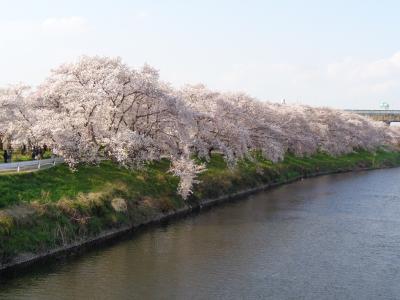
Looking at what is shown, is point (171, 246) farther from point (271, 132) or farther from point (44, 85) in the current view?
point (271, 132)

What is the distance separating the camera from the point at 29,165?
47312 mm

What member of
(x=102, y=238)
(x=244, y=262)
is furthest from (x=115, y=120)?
(x=244, y=262)

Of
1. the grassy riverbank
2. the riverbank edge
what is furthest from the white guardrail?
the riverbank edge

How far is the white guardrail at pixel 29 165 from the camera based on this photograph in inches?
1753

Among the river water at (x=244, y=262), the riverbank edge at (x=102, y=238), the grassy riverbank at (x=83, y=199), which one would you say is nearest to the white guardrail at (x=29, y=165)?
the grassy riverbank at (x=83, y=199)

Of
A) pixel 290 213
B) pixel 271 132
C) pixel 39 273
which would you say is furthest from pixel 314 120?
pixel 39 273

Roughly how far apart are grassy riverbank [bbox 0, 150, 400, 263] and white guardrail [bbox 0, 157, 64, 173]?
1.39 metres

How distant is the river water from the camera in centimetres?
2909

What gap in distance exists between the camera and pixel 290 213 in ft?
175

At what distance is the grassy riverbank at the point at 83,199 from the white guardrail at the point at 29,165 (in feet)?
4.57

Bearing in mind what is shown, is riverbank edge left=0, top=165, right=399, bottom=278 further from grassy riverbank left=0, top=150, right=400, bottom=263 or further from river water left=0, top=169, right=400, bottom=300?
river water left=0, top=169, right=400, bottom=300

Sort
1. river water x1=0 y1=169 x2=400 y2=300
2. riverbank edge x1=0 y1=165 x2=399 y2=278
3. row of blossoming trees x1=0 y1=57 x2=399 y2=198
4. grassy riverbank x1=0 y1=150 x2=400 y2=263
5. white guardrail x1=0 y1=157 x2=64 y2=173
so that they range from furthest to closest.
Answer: row of blossoming trees x1=0 y1=57 x2=399 y2=198, white guardrail x1=0 y1=157 x2=64 y2=173, grassy riverbank x1=0 y1=150 x2=400 y2=263, riverbank edge x1=0 y1=165 x2=399 y2=278, river water x1=0 y1=169 x2=400 y2=300

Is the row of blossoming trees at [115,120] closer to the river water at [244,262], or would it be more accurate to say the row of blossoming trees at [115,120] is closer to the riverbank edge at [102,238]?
the riverbank edge at [102,238]

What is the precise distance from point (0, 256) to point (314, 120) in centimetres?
9115
